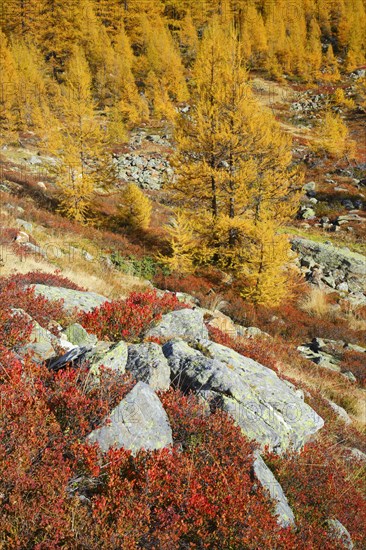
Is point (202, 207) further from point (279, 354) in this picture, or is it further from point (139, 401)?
point (139, 401)

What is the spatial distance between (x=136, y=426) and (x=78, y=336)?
90.5 inches

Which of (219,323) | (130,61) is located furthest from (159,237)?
(130,61)

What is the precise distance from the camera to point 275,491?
3.33 metres

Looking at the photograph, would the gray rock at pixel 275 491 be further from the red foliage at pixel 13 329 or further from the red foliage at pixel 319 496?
the red foliage at pixel 13 329

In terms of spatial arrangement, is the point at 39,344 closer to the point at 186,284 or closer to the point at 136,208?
the point at 186,284

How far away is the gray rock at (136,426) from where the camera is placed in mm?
3203

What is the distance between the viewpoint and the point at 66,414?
10.6 feet

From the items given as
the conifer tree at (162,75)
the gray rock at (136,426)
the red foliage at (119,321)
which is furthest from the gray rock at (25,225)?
the conifer tree at (162,75)

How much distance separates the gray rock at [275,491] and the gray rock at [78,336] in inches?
112

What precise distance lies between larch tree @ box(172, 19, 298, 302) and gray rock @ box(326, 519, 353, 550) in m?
10.6

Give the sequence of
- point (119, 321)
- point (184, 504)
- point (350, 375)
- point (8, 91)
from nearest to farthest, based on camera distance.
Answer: point (184, 504) < point (119, 321) < point (350, 375) < point (8, 91)

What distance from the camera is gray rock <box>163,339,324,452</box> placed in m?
4.15

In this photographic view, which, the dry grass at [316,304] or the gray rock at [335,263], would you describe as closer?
the dry grass at [316,304]

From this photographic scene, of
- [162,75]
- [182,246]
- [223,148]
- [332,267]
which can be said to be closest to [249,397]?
[182,246]
